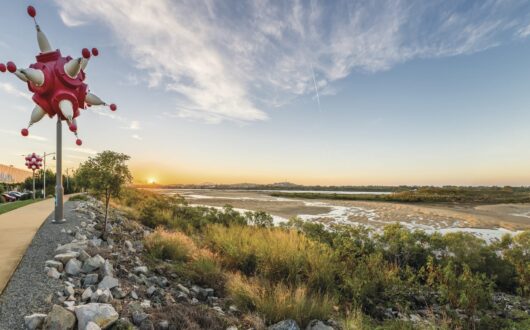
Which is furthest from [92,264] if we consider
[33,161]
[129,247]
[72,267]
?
[33,161]

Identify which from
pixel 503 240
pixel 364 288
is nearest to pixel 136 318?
pixel 364 288

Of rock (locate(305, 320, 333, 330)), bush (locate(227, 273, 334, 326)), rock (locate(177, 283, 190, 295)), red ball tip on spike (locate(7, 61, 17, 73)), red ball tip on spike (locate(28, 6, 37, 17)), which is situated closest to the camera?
rock (locate(305, 320, 333, 330))

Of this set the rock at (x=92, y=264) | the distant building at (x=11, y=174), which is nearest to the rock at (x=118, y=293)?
the rock at (x=92, y=264)

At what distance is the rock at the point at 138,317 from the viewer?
4.43m

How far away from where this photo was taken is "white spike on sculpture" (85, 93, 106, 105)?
9370 mm

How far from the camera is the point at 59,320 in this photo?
3920 mm

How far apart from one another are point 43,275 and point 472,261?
37.9 ft

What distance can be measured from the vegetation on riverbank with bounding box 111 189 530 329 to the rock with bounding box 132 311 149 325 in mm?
1904

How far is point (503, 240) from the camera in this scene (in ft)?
31.6

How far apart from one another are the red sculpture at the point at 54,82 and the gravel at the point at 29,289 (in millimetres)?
3891

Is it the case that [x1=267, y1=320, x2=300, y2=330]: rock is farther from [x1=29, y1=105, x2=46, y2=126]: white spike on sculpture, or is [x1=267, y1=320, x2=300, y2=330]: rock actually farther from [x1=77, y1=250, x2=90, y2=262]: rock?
[x1=29, y1=105, x2=46, y2=126]: white spike on sculpture

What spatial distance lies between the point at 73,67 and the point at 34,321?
7.09 m

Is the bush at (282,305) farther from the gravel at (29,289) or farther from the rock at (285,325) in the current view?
the gravel at (29,289)

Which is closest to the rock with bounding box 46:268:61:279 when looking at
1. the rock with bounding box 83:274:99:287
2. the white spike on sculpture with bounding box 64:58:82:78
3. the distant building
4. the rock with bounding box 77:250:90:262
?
the rock with bounding box 83:274:99:287
